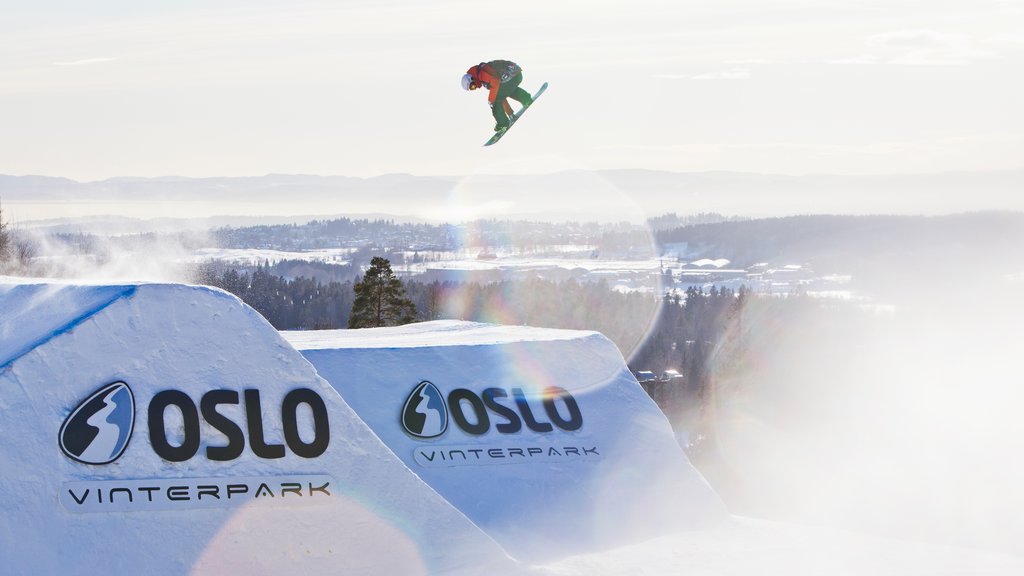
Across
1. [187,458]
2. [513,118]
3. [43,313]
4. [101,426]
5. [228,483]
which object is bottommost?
[228,483]

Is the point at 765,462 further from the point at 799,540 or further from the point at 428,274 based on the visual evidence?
the point at 428,274

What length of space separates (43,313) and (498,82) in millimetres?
7107

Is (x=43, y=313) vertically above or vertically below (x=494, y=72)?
below

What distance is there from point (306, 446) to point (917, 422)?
2905 inches

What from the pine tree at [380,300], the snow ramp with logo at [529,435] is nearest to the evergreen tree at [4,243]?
the pine tree at [380,300]

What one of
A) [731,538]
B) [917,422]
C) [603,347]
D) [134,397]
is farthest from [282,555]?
[917,422]

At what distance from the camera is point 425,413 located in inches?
605

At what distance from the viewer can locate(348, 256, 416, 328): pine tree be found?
46.8m

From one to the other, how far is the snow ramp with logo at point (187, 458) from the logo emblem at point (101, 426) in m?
0.01

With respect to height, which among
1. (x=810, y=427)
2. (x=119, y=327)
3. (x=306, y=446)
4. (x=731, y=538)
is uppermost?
(x=119, y=327)

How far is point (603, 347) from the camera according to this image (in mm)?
17875

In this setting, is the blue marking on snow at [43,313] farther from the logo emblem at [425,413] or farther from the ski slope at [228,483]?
the logo emblem at [425,413]

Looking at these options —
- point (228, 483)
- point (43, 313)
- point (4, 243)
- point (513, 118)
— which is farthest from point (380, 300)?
point (228, 483)

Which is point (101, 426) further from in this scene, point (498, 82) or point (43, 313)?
point (498, 82)
